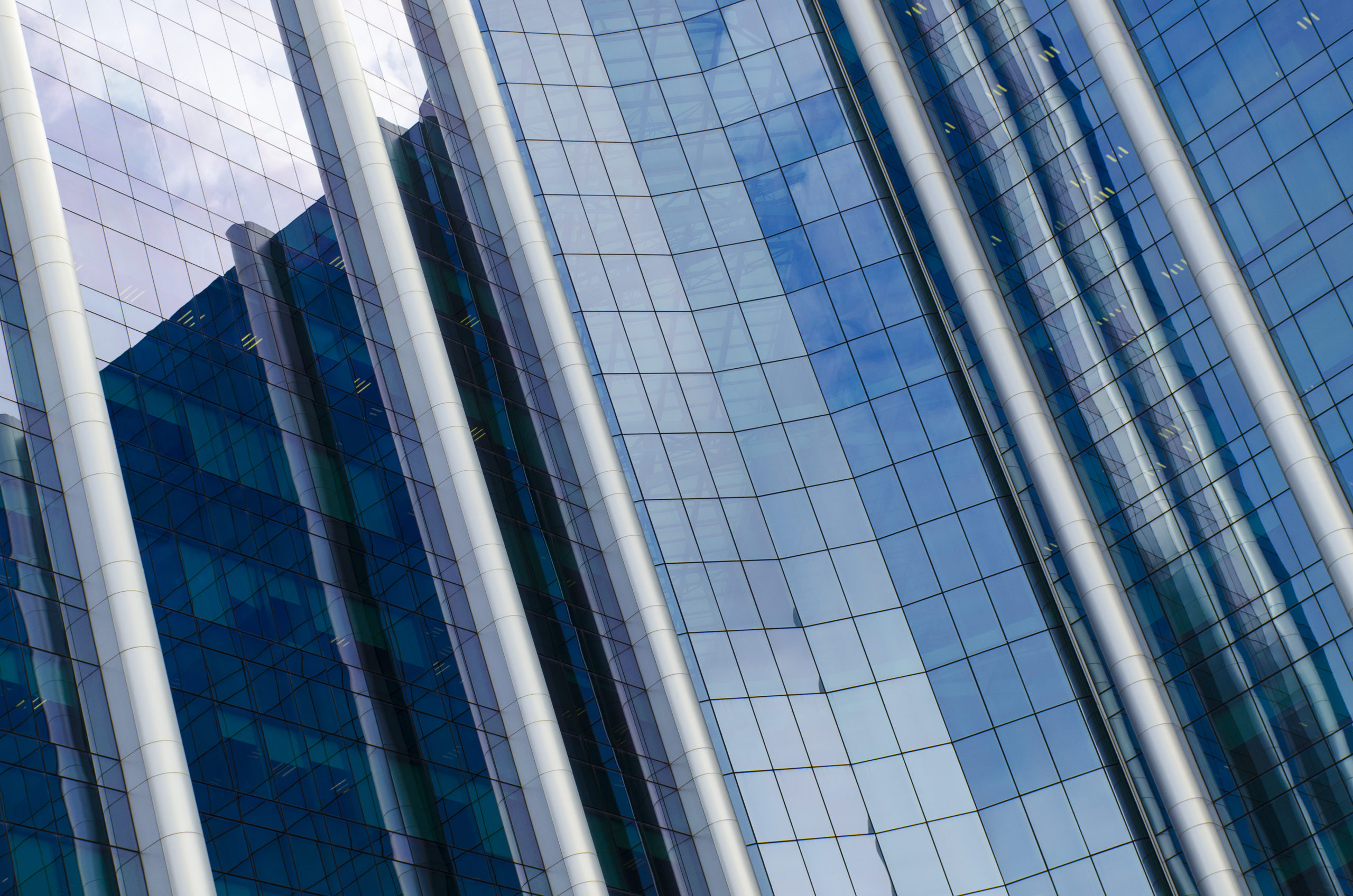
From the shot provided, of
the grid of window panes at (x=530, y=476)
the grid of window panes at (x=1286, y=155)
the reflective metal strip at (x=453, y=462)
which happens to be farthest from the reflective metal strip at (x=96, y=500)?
the grid of window panes at (x=1286, y=155)

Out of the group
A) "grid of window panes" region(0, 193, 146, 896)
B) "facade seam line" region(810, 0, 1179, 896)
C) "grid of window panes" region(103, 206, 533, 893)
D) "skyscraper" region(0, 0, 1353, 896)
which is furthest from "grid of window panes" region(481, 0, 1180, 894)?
"grid of window panes" region(0, 193, 146, 896)

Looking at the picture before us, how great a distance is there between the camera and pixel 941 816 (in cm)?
5047

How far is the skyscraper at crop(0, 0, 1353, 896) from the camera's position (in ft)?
141

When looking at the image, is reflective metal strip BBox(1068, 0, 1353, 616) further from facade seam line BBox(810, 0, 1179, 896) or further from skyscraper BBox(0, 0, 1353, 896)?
facade seam line BBox(810, 0, 1179, 896)

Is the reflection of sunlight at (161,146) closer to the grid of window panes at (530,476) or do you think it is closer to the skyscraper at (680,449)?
the skyscraper at (680,449)

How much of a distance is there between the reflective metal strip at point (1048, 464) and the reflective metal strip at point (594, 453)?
14961 millimetres

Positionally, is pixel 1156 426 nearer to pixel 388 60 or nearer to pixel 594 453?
pixel 594 453

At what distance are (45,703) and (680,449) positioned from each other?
25.2 meters

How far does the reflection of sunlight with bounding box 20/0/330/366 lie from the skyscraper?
0.18 m

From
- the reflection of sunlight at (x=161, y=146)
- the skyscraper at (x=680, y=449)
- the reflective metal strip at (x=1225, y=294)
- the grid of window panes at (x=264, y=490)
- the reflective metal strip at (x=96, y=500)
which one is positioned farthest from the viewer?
the reflective metal strip at (x=1225, y=294)

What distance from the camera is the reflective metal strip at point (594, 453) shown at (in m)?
48.6

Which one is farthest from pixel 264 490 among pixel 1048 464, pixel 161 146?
pixel 1048 464

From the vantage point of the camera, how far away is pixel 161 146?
4959 cm

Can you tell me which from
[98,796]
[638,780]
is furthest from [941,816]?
[98,796]
